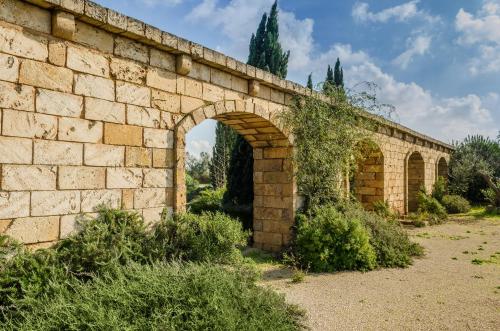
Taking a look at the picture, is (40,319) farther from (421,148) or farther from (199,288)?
(421,148)

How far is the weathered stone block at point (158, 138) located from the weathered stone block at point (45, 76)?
1.00 metres

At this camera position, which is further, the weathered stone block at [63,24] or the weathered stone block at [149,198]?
the weathered stone block at [149,198]

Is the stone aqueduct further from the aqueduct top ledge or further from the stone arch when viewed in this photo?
the stone arch

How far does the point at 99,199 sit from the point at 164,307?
5.63 ft

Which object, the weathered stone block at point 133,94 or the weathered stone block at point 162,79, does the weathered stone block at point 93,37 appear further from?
the weathered stone block at point 162,79

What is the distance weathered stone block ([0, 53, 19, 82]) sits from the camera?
331 cm

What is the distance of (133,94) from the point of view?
432 cm

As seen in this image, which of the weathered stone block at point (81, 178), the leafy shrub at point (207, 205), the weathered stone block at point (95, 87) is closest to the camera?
the weathered stone block at point (81, 178)

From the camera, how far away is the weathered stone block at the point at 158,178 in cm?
447

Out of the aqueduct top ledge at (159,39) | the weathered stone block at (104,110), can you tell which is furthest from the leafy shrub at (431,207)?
the weathered stone block at (104,110)

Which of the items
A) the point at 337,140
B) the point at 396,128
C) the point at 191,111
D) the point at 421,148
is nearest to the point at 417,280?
the point at 337,140

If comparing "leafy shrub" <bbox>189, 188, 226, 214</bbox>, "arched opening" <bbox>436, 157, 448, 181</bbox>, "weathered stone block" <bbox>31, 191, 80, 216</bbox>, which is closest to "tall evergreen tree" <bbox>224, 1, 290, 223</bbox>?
Answer: "leafy shrub" <bbox>189, 188, 226, 214</bbox>

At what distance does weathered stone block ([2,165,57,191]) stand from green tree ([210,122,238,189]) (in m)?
13.1

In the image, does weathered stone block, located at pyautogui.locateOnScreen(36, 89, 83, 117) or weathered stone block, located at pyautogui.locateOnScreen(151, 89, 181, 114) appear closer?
weathered stone block, located at pyautogui.locateOnScreen(36, 89, 83, 117)
